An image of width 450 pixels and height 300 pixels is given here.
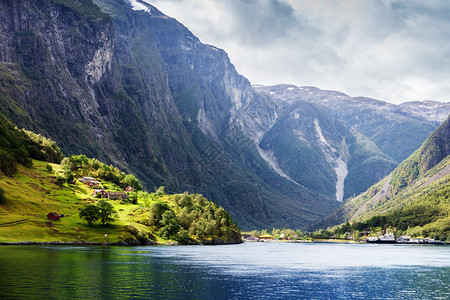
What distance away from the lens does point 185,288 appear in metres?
71.8

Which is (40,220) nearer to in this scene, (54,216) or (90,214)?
(54,216)

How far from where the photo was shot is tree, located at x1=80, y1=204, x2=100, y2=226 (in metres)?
181

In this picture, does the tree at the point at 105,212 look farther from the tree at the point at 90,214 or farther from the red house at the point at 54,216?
the red house at the point at 54,216

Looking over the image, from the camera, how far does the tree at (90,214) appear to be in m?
181

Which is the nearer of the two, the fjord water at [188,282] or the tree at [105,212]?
the fjord water at [188,282]

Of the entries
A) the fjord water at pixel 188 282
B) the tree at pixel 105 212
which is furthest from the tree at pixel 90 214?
the fjord water at pixel 188 282

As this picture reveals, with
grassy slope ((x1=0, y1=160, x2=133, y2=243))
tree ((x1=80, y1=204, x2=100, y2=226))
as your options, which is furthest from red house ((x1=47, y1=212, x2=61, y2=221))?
tree ((x1=80, y1=204, x2=100, y2=226))

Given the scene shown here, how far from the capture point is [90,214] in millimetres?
180875

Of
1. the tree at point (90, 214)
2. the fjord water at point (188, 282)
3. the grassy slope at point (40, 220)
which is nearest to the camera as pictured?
the fjord water at point (188, 282)

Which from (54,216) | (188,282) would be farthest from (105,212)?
(188,282)

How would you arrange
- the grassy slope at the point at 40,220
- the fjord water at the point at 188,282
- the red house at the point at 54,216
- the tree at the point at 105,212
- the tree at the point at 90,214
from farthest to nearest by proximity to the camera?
the tree at the point at 105,212 → the tree at the point at 90,214 → the red house at the point at 54,216 → the grassy slope at the point at 40,220 → the fjord water at the point at 188,282

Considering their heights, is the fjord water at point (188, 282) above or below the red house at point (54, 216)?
below

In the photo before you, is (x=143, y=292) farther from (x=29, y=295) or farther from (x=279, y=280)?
(x=279, y=280)

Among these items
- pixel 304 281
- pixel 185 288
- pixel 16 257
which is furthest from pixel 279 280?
pixel 16 257
